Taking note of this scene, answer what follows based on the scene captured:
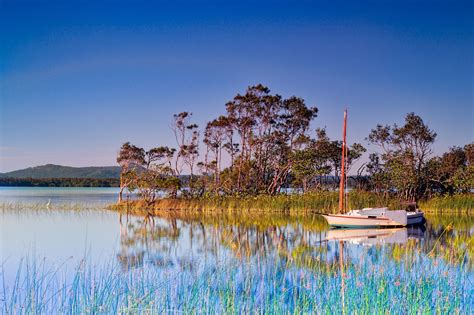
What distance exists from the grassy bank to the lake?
211cm

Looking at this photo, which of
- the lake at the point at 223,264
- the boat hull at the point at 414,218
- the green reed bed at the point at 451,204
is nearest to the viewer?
the lake at the point at 223,264

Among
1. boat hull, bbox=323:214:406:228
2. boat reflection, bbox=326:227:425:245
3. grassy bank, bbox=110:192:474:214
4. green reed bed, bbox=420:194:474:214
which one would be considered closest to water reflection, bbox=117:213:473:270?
boat reflection, bbox=326:227:425:245

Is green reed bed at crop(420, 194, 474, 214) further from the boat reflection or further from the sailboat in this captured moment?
the boat reflection

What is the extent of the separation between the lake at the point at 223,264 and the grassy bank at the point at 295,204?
211cm

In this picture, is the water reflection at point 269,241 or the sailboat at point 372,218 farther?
the sailboat at point 372,218

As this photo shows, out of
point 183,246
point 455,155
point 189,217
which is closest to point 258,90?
point 189,217

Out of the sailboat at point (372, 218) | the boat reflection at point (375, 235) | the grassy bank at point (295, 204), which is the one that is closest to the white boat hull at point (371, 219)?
the sailboat at point (372, 218)

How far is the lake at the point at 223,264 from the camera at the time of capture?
7.52 metres

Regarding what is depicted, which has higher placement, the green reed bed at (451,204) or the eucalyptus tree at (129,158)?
the eucalyptus tree at (129,158)

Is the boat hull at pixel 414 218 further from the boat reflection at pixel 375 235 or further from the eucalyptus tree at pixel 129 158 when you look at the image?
the eucalyptus tree at pixel 129 158

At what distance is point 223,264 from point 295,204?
2062 cm

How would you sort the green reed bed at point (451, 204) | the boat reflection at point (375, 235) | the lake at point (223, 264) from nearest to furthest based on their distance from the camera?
the lake at point (223, 264) < the boat reflection at point (375, 235) < the green reed bed at point (451, 204)

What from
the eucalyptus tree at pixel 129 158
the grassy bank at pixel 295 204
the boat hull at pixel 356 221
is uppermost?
the eucalyptus tree at pixel 129 158

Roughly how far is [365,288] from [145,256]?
7.41 meters
